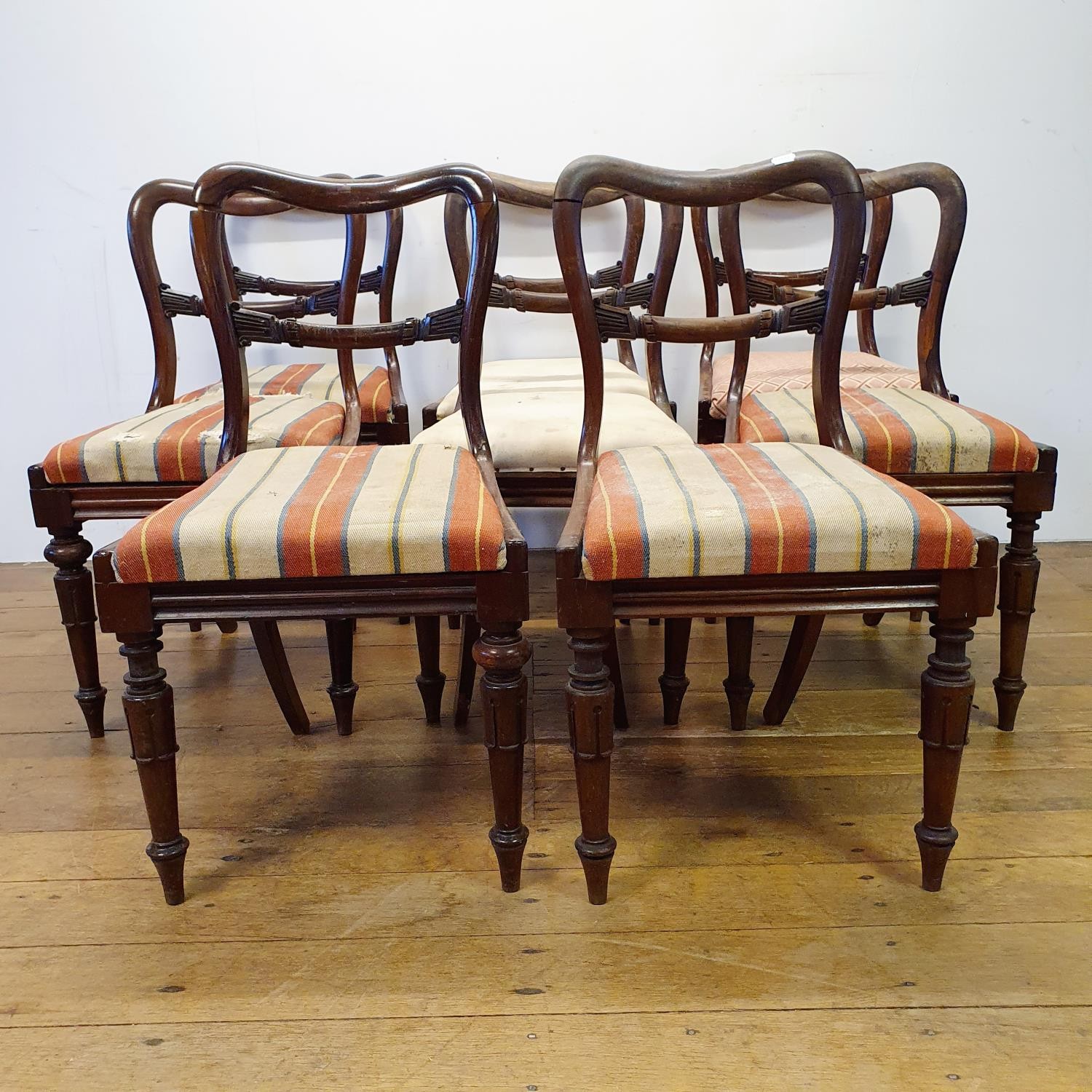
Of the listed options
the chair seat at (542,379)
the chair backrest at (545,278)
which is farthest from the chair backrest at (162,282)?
the chair seat at (542,379)

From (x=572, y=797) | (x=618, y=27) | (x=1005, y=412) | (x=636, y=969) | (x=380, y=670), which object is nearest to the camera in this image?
(x=636, y=969)

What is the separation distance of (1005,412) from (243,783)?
2.23 m

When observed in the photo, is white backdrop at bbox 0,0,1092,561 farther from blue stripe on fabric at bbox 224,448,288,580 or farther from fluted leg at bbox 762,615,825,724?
blue stripe on fabric at bbox 224,448,288,580

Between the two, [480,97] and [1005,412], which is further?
[1005,412]

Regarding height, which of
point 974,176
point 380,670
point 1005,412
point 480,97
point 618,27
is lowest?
point 380,670

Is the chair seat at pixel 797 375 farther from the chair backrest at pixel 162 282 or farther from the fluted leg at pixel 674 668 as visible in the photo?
the chair backrest at pixel 162 282

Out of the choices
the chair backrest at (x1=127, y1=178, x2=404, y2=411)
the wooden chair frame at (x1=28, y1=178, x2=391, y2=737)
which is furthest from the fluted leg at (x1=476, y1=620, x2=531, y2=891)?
the chair backrest at (x1=127, y1=178, x2=404, y2=411)

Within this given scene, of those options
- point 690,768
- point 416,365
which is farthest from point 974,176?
point 690,768

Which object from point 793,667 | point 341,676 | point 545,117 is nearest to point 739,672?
point 793,667

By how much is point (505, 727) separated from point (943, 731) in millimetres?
532

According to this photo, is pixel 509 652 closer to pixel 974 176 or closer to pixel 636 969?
pixel 636 969

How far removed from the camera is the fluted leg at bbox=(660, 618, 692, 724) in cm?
166

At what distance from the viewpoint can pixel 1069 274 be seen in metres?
2.59

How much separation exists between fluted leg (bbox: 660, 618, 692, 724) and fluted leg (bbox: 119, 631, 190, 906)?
819 mm
